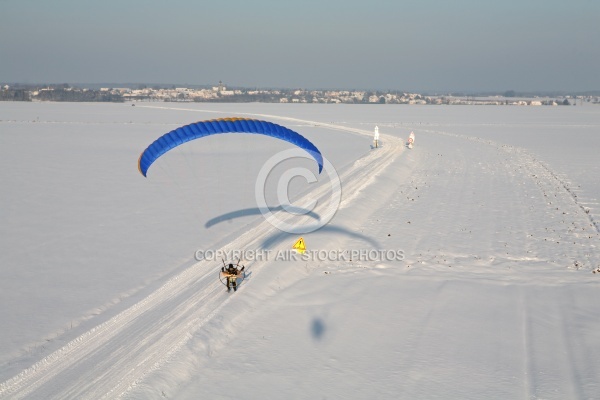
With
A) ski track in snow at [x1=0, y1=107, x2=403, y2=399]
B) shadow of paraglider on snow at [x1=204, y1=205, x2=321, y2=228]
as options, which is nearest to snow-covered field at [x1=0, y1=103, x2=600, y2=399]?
ski track in snow at [x1=0, y1=107, x2=403, y2=399]

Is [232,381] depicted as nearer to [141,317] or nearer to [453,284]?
[141,317]

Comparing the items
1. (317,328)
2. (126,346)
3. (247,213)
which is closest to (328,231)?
(247,213)

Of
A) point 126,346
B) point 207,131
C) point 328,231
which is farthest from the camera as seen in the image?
point 328,231

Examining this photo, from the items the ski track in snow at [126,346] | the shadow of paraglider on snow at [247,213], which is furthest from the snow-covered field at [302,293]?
the shadow of paraglider on snow at [247,213]

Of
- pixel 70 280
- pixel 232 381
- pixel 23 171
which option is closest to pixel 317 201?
pixel 70 280

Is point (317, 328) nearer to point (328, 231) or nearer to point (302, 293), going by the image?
point (302, 293)

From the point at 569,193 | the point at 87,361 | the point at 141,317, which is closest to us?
the point at 87,361

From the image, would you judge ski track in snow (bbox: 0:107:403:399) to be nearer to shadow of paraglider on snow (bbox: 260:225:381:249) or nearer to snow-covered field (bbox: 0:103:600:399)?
snow-covered field (bbox: 0:103:600:399)
